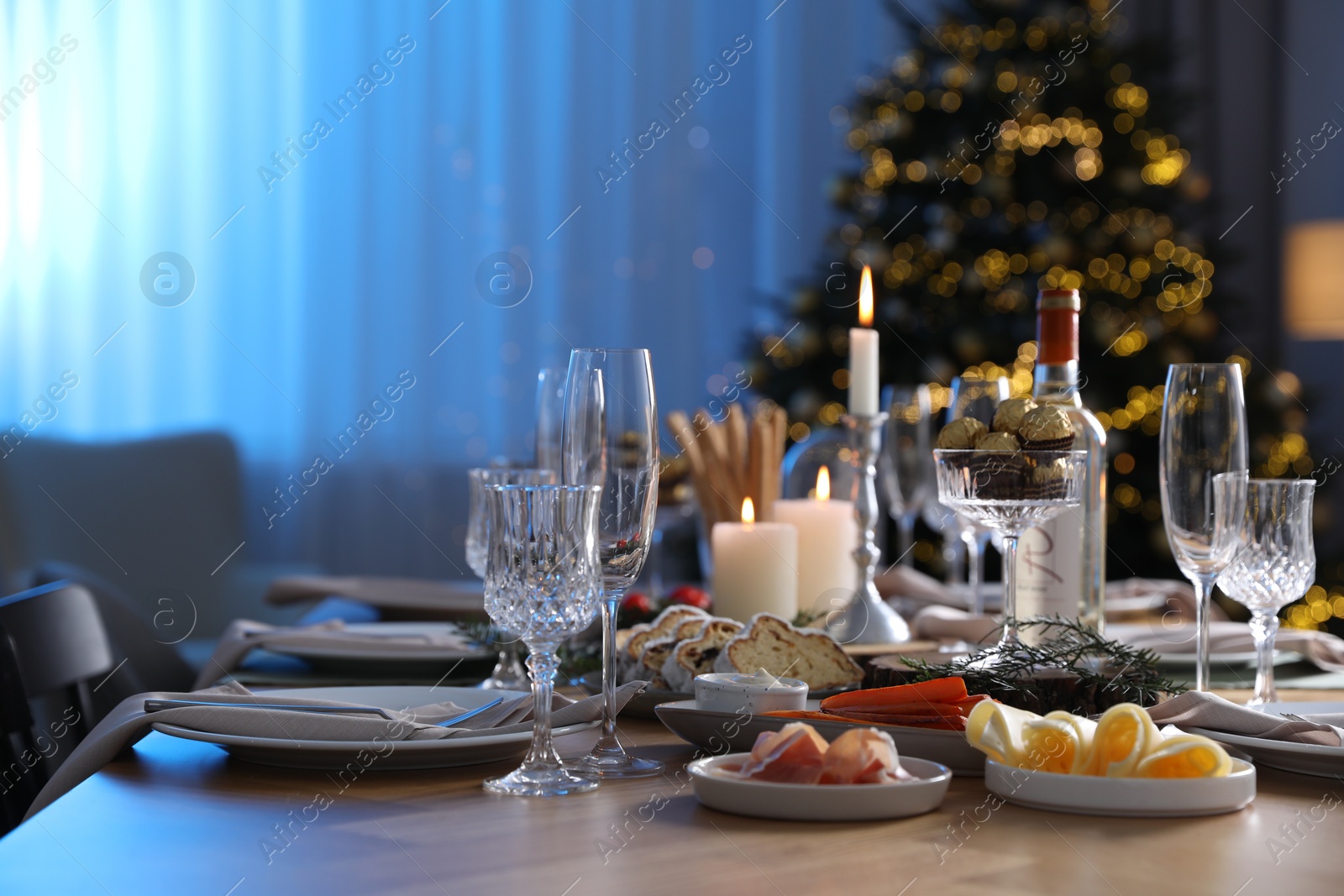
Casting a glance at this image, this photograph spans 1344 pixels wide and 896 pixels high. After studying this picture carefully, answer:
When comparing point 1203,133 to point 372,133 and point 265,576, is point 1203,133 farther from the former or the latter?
point 265,576

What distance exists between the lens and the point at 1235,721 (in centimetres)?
86

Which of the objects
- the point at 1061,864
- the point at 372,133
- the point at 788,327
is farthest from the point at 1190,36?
the point at 1061,864

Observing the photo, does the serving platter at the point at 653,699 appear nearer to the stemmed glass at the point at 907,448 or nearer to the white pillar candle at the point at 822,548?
the white pillar candle at the point at 822,548

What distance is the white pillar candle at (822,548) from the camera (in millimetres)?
1504

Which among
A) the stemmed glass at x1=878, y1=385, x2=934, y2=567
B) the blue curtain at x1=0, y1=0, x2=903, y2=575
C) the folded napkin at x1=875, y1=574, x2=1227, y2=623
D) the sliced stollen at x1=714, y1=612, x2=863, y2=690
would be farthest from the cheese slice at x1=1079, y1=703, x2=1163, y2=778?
Result: the blue curtain at x1=0, y1=0, x2=903, y2=575

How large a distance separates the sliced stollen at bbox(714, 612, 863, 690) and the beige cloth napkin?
0.26m

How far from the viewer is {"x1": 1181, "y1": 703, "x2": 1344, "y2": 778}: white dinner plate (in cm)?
81

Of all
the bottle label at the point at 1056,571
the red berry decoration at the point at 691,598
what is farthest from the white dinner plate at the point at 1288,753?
the red berry decoration at the point at 691,598

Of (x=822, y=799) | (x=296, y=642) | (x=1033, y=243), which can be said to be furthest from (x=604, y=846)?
(x=1033, y=243)

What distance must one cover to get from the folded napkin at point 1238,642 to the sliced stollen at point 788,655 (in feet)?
1.34

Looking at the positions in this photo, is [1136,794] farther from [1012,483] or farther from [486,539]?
[486,539]

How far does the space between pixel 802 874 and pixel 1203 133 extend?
5.14 m

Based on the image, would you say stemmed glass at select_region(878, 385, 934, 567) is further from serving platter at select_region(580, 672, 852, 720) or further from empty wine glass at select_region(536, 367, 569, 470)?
serving platter at select_region(580, 672, 852, 720)

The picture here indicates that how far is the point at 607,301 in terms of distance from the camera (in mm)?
4664
